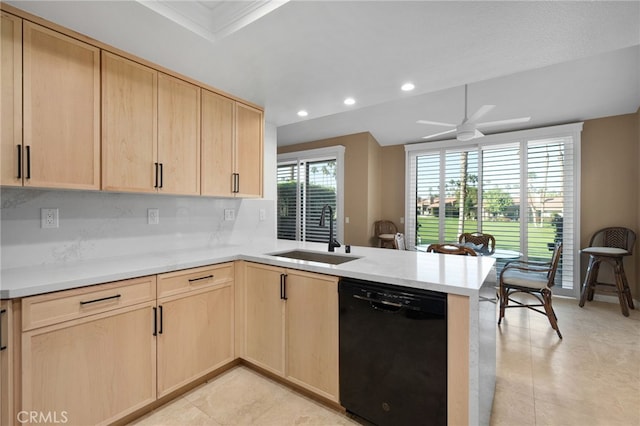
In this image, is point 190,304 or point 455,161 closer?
point 190,304

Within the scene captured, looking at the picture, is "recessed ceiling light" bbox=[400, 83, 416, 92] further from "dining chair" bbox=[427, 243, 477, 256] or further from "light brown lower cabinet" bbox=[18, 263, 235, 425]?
"light brown lower cabinet" bbox=[18, 263, 235, 425]

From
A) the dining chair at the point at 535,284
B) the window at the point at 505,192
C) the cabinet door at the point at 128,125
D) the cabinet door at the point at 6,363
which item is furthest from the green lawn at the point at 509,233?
the cabinet door at the point at 6,363

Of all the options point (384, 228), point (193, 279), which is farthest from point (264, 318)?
point (384, 228)

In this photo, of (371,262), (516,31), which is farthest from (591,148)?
(371,262)

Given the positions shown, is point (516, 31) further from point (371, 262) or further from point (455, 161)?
point (455, 161)

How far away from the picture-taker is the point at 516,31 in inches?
66.4

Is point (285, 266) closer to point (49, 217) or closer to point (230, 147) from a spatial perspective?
point (230, 147)

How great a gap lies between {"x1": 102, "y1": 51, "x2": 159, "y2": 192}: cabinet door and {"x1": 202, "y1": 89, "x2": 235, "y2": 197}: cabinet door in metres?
0.41

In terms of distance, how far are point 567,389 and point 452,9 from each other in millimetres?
2628

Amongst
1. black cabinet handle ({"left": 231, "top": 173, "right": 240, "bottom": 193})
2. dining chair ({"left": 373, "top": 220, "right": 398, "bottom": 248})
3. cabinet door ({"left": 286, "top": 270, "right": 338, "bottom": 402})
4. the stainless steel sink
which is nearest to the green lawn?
dining chair ({"left": 373, "top": 220, "right": 398, "bottom": 248})

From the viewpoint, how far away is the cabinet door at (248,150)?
8.91ft

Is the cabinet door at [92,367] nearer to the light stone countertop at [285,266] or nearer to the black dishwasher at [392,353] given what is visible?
the light stone countertop at [285,266]

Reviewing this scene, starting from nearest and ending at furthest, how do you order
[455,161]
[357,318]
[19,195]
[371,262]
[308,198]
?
[357,318], [19,195], [371,262], [455,161], [308,198]

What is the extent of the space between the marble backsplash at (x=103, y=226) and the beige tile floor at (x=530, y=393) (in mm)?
1180
